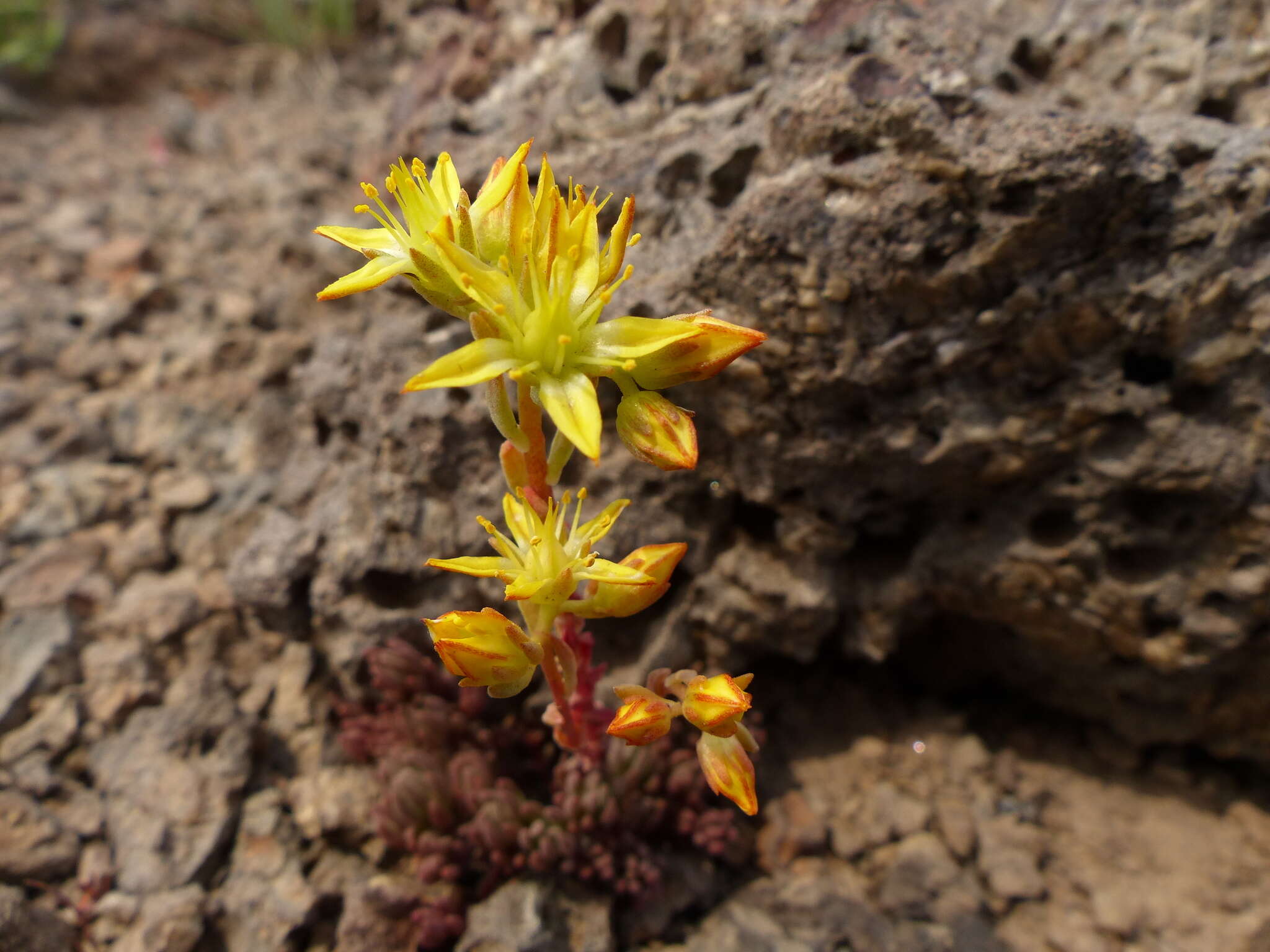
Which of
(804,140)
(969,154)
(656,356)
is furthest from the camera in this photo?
(804,140)

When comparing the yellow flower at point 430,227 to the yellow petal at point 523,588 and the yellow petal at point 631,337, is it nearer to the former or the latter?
the yellow petal at point 631,337

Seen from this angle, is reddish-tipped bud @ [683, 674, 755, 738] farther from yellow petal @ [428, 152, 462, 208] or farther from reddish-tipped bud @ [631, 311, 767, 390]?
yellow petal @ [428, 152, 462, 208]

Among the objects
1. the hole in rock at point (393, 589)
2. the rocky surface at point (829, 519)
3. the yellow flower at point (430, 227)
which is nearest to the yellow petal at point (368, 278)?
the yellow flower at point (430, 227)

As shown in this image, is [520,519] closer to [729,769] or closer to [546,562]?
[546,562]

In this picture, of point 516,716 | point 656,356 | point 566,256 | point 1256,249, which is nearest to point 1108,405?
point 1256,249

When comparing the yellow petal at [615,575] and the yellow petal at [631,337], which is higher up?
the yellow petal at [631,337]

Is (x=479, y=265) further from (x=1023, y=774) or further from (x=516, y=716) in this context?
(x=1023, y=774)

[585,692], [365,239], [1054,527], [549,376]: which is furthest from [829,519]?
[365,239]

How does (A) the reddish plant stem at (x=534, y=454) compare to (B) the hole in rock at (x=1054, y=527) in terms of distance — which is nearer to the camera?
(A) the reddish plant stem at (x=534, y=454)

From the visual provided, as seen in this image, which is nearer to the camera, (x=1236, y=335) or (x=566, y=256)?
(x=566, y=256)
